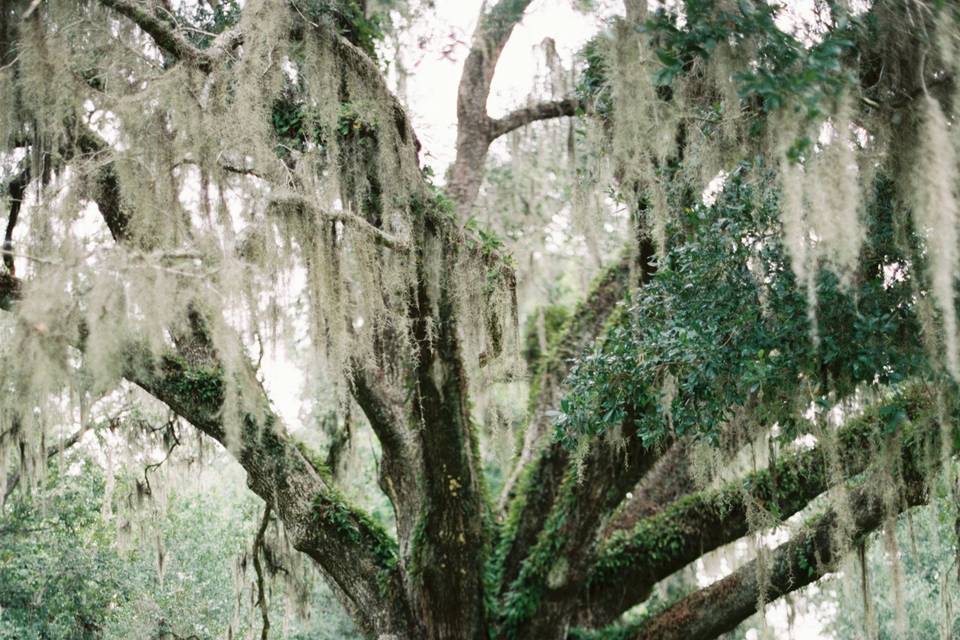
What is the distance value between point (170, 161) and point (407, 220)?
1331 millimetres

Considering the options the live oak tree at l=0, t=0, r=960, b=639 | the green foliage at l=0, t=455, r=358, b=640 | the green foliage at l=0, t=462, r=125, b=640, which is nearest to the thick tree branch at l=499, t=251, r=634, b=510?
the live oak tree at l=0, t=0, r=960, b=639

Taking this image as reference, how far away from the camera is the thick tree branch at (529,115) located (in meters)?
7.26

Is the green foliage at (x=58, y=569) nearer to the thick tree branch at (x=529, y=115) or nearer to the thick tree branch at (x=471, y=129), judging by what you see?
the thick tree branch at (x=471, y=129)

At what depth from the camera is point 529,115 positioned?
24.7 feet

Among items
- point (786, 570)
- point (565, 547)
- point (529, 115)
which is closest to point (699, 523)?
point (786, 570)

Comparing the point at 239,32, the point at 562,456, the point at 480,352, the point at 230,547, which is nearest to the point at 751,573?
the point at 562,456

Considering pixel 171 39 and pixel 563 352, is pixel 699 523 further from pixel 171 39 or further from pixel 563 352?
pixel 171 39

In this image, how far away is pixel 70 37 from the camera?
5.22 metres

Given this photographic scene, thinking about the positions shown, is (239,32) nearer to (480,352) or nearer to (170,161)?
(170,161)

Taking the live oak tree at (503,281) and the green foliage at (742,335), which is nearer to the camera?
the live oak tree at (503,281)

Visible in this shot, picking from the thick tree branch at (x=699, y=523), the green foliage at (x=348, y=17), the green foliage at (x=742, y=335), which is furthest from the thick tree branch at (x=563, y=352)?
the green foliage at (x=348, y=17)

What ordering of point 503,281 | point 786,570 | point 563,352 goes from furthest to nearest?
point 563,352 < point 786,570 < point 503,281

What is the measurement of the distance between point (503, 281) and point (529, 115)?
2.37 m

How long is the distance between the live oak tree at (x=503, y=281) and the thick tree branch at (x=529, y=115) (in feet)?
2.20
